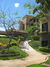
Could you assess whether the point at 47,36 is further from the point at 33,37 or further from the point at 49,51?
the point at 33,37

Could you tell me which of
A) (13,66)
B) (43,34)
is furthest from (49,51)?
(13,66)

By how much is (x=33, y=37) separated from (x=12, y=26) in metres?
19.1

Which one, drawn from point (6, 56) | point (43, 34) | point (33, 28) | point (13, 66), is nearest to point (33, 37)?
point (33, 28)

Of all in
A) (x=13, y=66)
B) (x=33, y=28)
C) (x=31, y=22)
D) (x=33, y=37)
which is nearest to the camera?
(x=13, y=66)

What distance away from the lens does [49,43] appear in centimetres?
2875

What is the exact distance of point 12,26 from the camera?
21562 mm

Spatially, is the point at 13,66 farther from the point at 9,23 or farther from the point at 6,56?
the point at 9,23

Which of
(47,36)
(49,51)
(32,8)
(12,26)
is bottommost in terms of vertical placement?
(49,51)

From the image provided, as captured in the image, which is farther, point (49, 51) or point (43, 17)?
point (43, 17)

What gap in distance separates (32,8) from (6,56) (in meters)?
10.9

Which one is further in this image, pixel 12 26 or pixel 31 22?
pixel 31 22

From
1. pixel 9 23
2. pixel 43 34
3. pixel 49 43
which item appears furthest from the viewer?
pixel 43 34

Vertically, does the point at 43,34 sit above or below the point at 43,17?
below

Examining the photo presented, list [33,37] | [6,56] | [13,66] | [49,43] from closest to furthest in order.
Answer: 1. [13,66]
2. [6,56]
3. [49,43]
4. [33,37]
